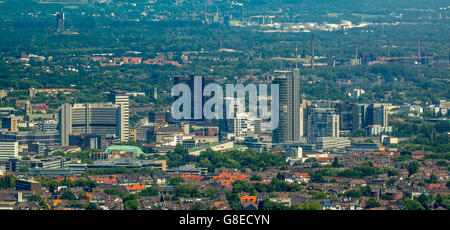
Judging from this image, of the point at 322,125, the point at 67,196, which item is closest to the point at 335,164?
the point at 322,125

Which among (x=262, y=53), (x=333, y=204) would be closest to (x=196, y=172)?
(x=333, y=204)

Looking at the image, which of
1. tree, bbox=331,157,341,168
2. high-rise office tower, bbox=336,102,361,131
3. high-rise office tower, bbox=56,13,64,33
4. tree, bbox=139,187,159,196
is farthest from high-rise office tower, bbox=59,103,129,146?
high-rise office tower, bbox=56,13,64,33

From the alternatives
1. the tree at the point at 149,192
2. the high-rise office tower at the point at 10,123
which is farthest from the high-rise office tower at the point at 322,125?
the tree at the point at 149,192

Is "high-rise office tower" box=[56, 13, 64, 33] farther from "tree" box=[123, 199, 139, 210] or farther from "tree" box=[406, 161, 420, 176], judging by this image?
"tree" box=[123, 199, 139, 210]

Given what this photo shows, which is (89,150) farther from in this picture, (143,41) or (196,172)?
(143,41)

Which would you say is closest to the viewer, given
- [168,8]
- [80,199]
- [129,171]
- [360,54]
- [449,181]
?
[80,199]

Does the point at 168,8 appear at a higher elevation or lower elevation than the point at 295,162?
higher
